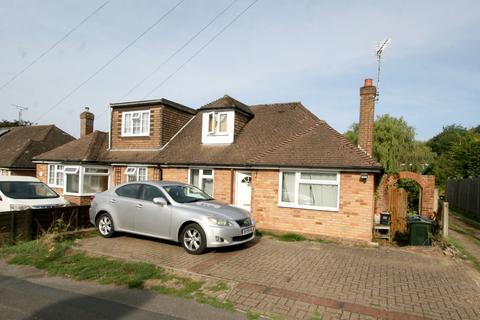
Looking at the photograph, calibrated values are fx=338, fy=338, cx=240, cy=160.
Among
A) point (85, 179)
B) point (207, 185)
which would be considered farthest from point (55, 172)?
point (207, 185)

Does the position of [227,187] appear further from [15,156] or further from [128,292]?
[15,156]

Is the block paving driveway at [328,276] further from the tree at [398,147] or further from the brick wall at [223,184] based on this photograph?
the tree at [398,147]

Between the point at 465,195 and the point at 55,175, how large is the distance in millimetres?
25358

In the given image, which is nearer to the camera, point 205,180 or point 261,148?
point 261,148

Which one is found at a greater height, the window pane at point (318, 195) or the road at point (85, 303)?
the window pane at point (318, 195)

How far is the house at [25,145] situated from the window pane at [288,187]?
1912 centimetres

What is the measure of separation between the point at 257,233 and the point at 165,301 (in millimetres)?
5984

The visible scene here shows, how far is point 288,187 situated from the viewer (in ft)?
37.9

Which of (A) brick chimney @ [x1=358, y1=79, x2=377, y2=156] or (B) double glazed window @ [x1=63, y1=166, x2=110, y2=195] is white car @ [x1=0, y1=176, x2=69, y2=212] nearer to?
(B) double glazed window @ [x1=63, y1=166, x2=110, y2=195]

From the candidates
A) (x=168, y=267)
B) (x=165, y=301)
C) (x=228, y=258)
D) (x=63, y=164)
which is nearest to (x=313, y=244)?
(x=228, y=258)

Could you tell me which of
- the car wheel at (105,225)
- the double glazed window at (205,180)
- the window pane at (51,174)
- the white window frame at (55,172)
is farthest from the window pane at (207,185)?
the window pane at (51,174)

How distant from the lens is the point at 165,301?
5.13m

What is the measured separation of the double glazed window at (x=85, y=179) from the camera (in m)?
16.1

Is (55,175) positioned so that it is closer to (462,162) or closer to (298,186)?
(298,186)
